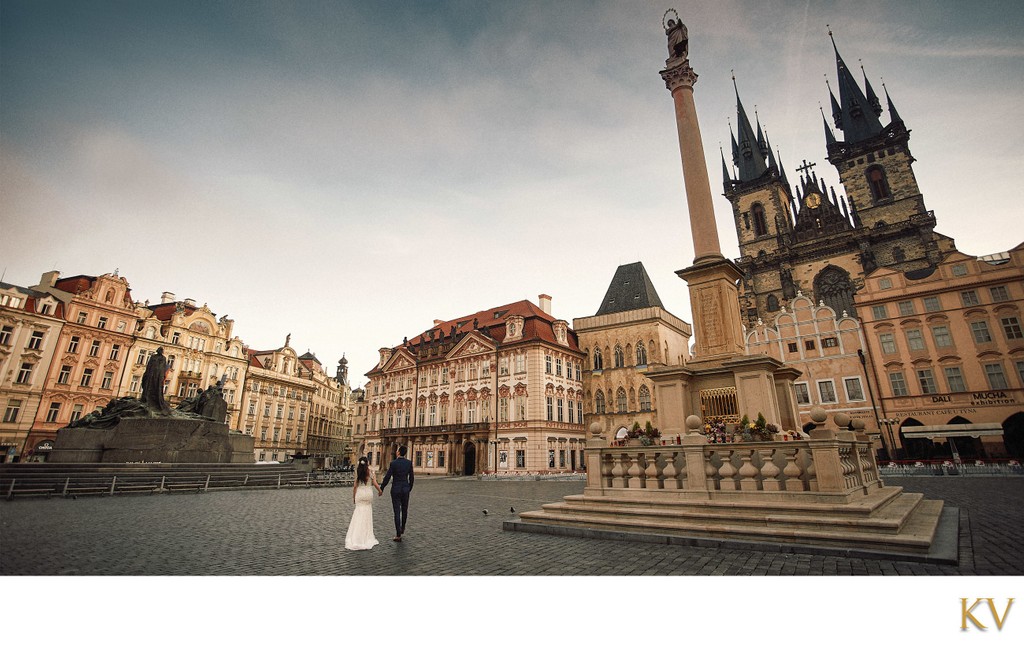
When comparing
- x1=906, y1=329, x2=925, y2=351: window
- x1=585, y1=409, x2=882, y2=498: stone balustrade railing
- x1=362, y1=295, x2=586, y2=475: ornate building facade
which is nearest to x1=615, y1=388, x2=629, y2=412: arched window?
x1=362, y1=295, x2=586, y2=475: ornate building facade

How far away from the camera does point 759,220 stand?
179 ft

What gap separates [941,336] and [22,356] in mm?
60068

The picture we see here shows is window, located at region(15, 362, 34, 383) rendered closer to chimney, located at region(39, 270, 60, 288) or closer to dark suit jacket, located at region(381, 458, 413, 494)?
chimney, located at region(39, 270, 60, 288)

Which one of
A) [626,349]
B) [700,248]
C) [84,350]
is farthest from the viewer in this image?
[626,349]

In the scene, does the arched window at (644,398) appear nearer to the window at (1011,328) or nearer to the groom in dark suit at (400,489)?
the window at (1011,328)

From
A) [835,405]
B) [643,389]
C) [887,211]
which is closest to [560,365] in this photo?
[643,389]

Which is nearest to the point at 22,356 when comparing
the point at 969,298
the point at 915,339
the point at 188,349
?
the point at 188,349

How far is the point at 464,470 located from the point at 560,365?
11962 millimetres

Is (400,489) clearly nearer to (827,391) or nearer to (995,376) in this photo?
(995,376)

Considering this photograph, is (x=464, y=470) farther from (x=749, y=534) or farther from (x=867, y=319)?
(x=749, y=534)

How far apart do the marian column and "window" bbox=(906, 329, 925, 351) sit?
1024 inches

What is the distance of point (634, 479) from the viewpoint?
25.9 feet

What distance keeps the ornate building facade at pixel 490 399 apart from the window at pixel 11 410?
2532 cm
